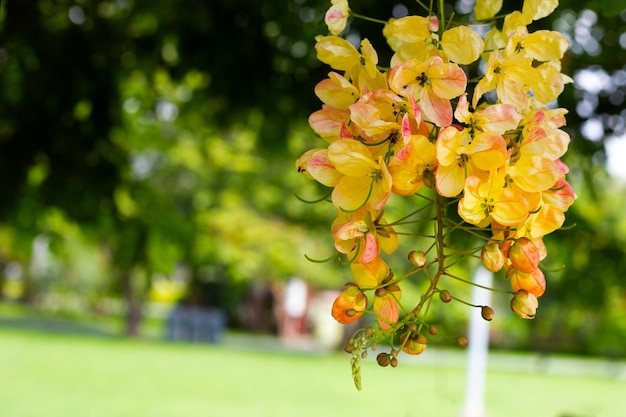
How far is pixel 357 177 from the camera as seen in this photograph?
64 cm

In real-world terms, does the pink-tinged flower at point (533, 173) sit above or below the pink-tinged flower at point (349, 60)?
below

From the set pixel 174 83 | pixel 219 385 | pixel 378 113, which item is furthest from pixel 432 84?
pixel 219 385

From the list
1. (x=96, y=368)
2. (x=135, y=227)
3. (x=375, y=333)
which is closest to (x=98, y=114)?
(x=135, y=227)

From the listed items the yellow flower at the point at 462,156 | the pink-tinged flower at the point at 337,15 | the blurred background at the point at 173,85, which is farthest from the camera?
the blurred background at the point at 173,85

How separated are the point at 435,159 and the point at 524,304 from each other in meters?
0.14

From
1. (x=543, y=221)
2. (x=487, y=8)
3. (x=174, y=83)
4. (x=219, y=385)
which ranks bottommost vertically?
(x=219, y=385)

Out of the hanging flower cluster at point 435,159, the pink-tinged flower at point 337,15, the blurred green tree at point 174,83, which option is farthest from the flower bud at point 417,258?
the blurred green tree at point 174,83

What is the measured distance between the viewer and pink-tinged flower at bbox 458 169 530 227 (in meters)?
0.61

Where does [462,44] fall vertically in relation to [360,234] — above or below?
above

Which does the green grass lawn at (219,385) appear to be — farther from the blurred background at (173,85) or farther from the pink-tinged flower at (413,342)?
the pink-tinged flower at (413,342)

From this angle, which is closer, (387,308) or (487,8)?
(387,308)

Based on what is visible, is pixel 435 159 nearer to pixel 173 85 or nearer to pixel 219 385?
pixel 173 85

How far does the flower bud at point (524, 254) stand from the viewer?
0.63 meters

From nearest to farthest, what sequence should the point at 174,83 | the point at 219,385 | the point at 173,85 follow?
the point at 174,83
the point at 173,85
the point at 219,385
